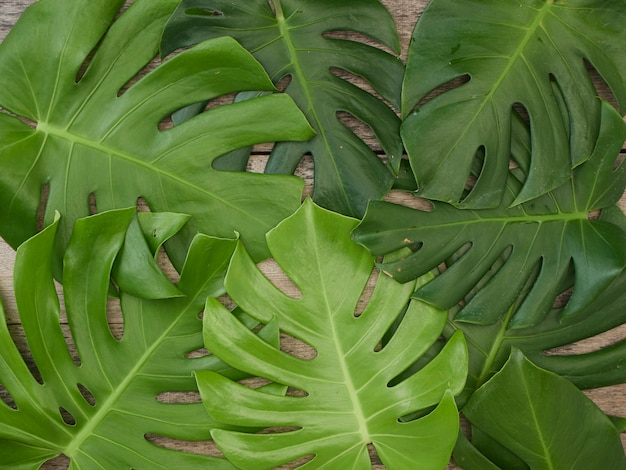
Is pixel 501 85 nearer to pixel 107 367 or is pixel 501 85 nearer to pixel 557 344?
pixel 557 344

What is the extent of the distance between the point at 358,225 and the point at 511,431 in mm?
397

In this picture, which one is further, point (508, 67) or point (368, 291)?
point (368, 291)

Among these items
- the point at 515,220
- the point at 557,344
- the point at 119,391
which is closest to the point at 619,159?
the point at 515,220

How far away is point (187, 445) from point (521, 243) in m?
0.68

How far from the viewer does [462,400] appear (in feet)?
3.28

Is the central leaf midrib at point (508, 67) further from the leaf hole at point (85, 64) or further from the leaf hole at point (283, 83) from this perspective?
the leaf hole at point (85, 64)

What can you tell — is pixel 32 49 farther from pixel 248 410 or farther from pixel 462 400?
pixel 462 400

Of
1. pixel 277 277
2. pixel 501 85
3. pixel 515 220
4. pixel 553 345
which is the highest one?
pixel 501 85

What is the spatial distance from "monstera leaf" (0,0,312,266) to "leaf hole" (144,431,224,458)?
0.37m

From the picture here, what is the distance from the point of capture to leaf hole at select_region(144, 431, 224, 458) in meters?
1.06

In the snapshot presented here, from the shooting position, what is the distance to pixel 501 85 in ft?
3.03

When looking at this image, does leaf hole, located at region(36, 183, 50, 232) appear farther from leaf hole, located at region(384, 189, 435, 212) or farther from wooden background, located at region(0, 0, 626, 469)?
leaf hole, located at region(384, 189, 435, 212)

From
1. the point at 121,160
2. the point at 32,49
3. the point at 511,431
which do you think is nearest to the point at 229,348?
the point at 121,160

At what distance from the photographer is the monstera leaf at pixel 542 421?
2.93 ft
